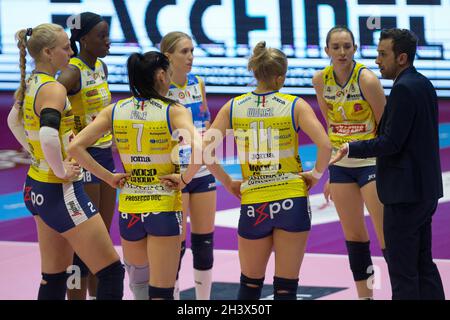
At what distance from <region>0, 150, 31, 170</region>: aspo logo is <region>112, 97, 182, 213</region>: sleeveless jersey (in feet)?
19.4

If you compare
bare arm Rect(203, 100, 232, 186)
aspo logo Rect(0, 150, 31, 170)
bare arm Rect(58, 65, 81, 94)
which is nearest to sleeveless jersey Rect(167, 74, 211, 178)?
bare arm Rect(58, 65, 81, 94)

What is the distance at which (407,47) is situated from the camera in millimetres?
5215

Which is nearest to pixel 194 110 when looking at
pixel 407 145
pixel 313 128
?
pixel 313 128

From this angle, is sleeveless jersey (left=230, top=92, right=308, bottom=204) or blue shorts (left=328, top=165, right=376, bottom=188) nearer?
sleeveless jersey (left=230, top=92, right=308, bottom=204)

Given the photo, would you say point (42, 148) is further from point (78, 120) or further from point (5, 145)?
point (5, 145)

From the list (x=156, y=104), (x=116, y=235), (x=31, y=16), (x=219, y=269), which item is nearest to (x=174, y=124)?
(x=156, y=104)

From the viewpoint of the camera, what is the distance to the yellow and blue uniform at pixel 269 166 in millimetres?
5105

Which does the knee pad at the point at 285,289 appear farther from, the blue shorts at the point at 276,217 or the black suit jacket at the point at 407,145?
the black suit jacket at the point at 407,145

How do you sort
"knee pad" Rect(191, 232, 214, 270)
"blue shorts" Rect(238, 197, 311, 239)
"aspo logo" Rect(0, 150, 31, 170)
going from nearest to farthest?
"blue shorts" Rect(238, 197, 311, 239), "knee pad" Rect(191, 232, 214, 270), "aspo logo" Rect(0, 150, 31, 170)

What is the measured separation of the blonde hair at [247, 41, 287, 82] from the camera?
506 centimetres

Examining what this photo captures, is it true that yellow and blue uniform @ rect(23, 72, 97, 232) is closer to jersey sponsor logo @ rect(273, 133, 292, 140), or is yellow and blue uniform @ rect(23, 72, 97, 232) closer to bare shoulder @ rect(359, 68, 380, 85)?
jersey sponsor logo @ rect(273, 133, 292, 140)

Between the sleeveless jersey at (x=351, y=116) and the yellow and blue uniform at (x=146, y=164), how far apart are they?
1500 mm

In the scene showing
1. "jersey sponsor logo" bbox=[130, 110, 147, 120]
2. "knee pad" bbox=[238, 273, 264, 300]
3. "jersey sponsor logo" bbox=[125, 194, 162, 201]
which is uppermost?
"jersey sponsor logo" bbox=[130, 110, 147, 120]

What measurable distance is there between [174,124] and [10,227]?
5.04 m
